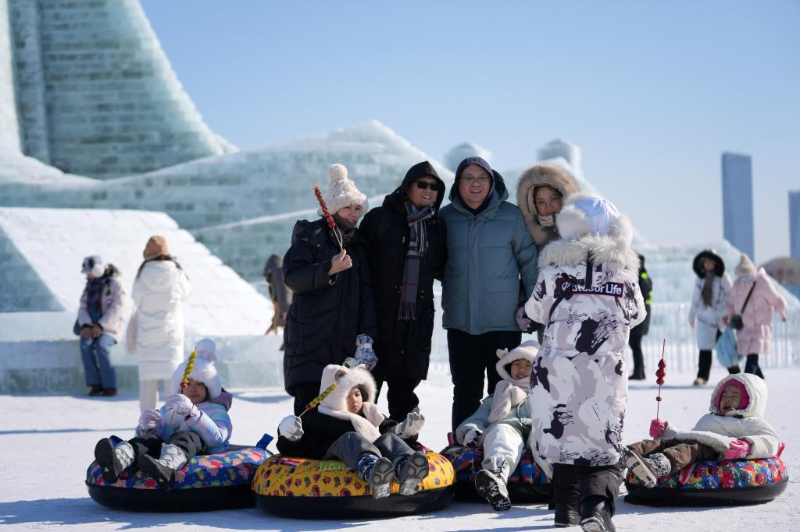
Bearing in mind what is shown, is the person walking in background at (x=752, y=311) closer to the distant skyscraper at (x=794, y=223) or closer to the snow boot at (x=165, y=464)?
the snow boot at (x=165, y=464)

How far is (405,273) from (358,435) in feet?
3.55

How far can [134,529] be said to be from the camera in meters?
5.07

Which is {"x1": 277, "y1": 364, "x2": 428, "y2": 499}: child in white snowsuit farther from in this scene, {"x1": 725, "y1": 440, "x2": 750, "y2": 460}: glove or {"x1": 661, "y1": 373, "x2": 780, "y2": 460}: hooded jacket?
{"x1": 725, "y1": 440, "x2": 750, "y2": 460}: glove

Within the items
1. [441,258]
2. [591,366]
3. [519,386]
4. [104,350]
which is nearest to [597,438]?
[591,366]

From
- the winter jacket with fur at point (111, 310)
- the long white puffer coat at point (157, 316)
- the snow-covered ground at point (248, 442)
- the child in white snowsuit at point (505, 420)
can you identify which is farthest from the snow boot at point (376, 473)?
the winter jacket with fur at point (111, 310)

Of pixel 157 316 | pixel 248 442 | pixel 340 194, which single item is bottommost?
pixel 248 442

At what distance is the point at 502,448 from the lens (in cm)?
540

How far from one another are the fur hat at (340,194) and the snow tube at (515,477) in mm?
1347

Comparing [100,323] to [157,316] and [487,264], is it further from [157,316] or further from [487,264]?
[487,264]

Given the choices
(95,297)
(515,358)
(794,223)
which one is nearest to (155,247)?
(95,297)

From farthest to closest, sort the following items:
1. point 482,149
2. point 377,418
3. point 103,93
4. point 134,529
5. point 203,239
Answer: point 482,149 → point 103,93 → point 203,239 → point 377,418 → point 134,529

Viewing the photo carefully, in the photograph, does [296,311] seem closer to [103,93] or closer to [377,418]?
[377,418]

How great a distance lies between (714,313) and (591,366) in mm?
8142

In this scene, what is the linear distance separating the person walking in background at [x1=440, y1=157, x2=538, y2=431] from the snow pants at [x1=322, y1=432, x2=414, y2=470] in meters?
0.96
